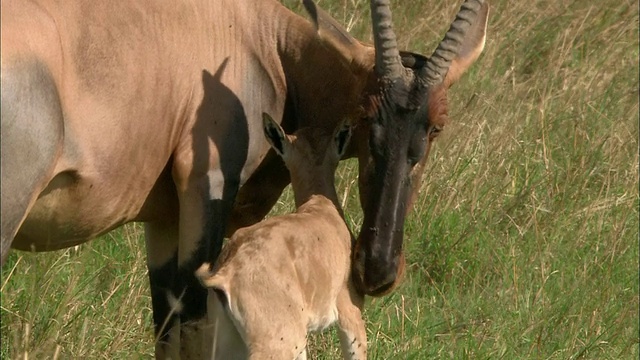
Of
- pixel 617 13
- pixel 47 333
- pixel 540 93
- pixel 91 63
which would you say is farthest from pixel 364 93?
pixel 617 13

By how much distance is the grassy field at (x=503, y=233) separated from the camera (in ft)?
27.5

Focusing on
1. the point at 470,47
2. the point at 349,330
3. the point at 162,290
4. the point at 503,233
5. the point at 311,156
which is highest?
the point at 470,47

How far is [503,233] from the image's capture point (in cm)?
1016

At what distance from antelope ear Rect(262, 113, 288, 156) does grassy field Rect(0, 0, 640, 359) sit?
4.12ft

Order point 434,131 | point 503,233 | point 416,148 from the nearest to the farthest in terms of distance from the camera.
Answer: point 416,148, point 434,131, point 503,233

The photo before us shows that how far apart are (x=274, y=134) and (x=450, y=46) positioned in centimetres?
103

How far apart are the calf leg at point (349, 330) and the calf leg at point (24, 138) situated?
68.9 inches

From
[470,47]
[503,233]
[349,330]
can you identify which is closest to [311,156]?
[349,330]

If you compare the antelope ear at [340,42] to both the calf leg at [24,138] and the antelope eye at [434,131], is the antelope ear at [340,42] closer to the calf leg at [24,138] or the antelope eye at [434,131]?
the antelope eye at [434,131]

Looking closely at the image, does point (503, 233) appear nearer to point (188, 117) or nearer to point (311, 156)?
point (311, 156)

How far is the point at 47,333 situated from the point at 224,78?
5.39 feet

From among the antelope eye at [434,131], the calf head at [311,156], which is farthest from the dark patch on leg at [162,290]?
the antelope eye at [434,131]

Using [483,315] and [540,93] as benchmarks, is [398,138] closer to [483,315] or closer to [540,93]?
[483,315]

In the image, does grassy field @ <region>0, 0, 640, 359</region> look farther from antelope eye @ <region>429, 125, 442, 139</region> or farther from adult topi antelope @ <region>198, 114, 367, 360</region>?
antelope eye @ <region>429, 125, 442, 139</region>
